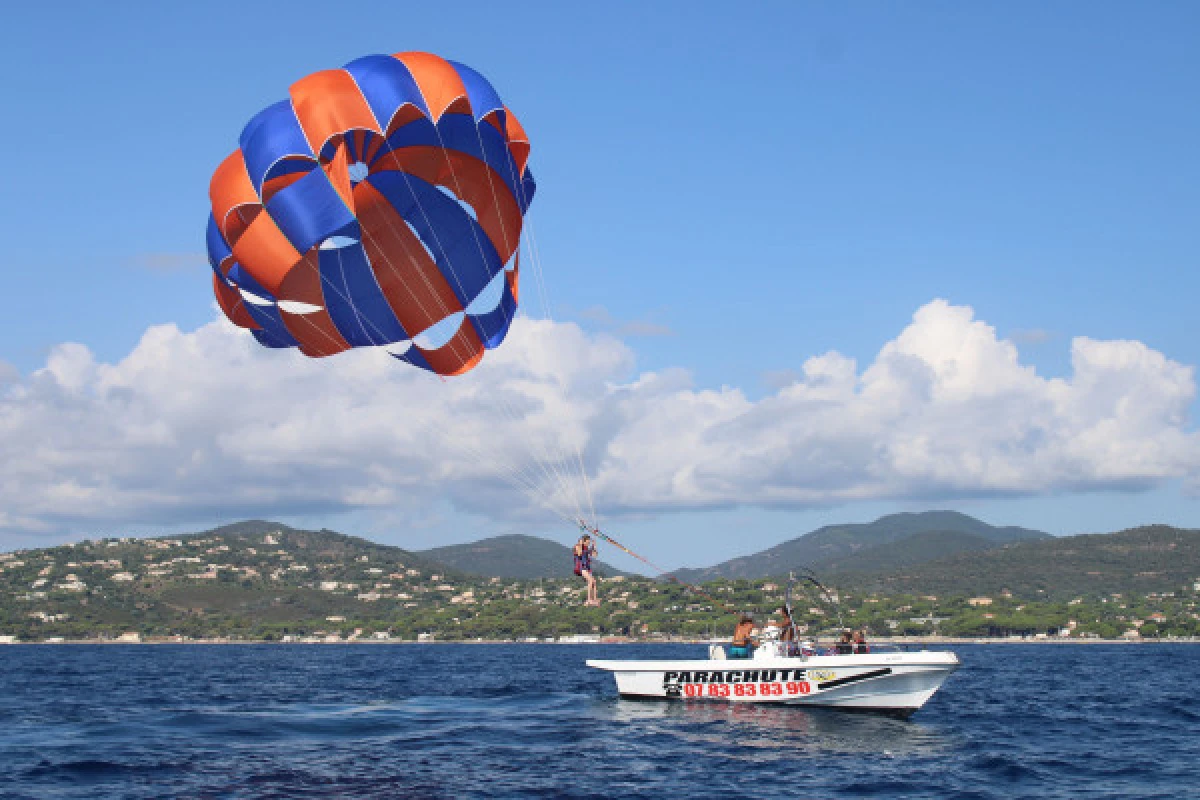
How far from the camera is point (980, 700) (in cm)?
4134

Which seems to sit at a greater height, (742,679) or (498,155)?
(498,155)

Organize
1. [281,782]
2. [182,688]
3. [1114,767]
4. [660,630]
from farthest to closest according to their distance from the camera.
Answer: [660,630]
[182,688]
[1114,767]
[281,782]

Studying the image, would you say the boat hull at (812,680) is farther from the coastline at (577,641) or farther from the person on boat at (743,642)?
the coastline at (577,641)

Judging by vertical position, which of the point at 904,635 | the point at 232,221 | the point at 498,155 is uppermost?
the point at 498,155

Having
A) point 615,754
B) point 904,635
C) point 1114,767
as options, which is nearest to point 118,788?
point 615,754

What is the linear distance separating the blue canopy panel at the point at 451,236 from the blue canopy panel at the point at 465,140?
1.19 metres

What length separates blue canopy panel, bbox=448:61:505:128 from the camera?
25.8 meters

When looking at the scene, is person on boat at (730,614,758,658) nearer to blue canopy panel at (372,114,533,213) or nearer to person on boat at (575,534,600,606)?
person on boat at (575,534,600,606)

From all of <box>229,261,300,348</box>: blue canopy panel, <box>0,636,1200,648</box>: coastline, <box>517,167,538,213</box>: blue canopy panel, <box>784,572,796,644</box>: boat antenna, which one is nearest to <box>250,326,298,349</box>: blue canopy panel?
<box>229,261,300,348</box>: blue canopy panel

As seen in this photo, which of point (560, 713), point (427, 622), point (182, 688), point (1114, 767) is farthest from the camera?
point (427, 622)

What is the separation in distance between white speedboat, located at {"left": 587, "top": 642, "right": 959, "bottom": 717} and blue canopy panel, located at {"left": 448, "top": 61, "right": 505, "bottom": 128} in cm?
1604

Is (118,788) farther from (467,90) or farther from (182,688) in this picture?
(182,688)

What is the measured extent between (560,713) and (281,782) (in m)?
14.8

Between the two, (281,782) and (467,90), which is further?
(467,90)
